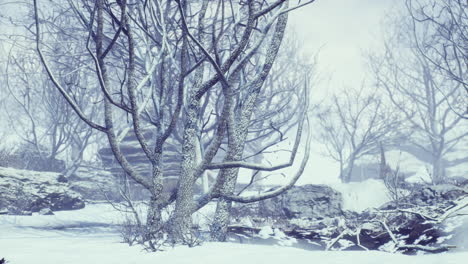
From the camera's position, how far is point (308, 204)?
10383 mm

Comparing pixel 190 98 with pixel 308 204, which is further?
pixel 308 204

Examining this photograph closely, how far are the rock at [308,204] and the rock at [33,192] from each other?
17.7 ft

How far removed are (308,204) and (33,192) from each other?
6990 millimetres

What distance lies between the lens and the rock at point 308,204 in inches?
399

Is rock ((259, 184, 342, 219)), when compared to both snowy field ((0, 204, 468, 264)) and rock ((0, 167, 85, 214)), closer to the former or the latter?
rock ((0, 167, 85, 214))

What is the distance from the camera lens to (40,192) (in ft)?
32.2

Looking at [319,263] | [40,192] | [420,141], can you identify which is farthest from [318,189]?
[420,141]

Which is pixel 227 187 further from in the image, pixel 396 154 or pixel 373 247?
pixel 396 154

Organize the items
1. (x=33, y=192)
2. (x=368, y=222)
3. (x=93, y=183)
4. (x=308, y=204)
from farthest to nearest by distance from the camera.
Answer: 1. (x=93, y=183)
2. (x=308, y=204)
3. (x=33, y=192)
4. (x=368, y=222)

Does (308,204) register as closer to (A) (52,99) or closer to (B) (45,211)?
(B) (45,211)

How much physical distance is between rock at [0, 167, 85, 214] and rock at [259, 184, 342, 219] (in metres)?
5.40

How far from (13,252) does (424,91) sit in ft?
75.7

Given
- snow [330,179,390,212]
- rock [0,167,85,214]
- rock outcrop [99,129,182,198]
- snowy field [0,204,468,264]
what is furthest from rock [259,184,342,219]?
snowy field [0,204,468,264]

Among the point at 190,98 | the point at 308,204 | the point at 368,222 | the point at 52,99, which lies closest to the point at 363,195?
the point at 308,204
